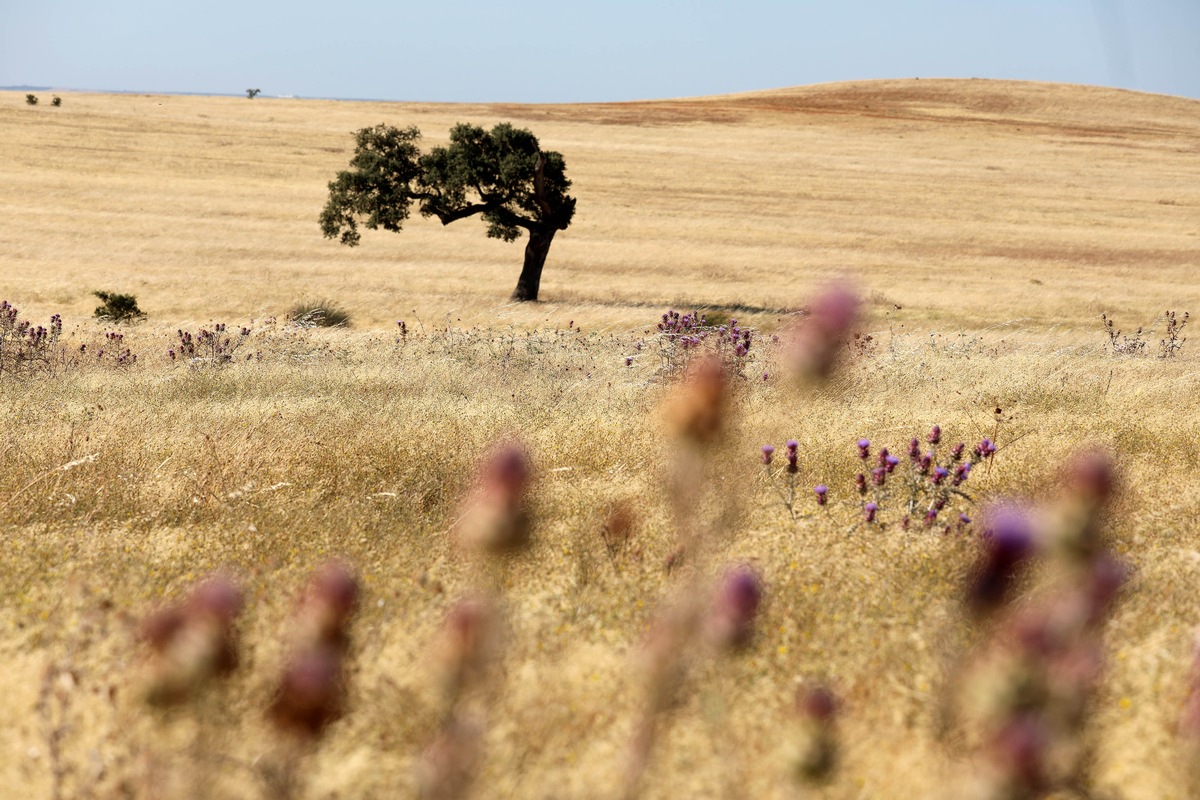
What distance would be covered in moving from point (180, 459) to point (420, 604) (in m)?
2.67

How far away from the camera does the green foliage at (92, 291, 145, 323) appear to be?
2069 centimetres

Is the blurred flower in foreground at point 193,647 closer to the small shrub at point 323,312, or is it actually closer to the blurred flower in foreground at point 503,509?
the blurred flower in foreground at point 503,509

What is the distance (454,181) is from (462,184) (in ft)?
0.82

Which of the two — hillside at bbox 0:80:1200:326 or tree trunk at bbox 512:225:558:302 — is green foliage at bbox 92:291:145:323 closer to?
hillside at bbox 0:80:1200:326

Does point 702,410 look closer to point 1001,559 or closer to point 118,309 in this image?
point 1001,559

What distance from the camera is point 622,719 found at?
348 centimetres

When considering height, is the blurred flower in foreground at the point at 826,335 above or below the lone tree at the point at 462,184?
below

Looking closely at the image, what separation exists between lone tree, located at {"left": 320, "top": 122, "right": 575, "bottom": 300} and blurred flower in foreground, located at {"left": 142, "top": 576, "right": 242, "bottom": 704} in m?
22.2

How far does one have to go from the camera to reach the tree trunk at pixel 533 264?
2497cm

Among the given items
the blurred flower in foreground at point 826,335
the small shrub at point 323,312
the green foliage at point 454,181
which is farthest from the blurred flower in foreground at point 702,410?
the green foliage at point 454,181

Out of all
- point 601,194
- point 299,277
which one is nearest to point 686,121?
point 601,194

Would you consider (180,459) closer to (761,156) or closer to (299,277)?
(299,277)

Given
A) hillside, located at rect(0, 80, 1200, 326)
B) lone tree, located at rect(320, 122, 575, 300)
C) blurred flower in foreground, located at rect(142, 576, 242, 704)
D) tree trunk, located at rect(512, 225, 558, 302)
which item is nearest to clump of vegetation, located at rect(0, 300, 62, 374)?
blurred flower in foreground, located at rect(142, 576, 242, 704)

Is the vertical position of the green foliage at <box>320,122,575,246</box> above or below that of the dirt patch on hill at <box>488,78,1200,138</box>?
below
